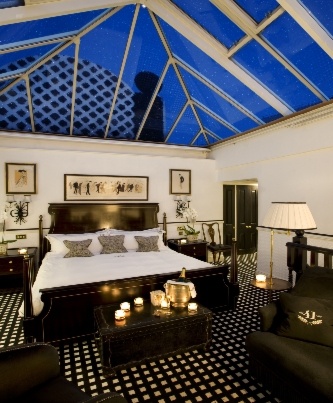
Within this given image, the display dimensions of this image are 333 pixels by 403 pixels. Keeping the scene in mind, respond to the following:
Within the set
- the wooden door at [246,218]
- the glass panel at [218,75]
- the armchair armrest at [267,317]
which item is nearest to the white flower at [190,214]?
the wooden door at [246,218]

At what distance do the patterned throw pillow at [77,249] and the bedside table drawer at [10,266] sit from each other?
36.2 inches

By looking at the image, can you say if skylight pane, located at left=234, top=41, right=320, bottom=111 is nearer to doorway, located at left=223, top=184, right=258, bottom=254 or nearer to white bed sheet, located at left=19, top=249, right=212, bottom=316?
white bed sheet, located at left=19, top=249, right=212, bottom=316

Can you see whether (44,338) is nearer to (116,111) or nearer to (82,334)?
(82,334)

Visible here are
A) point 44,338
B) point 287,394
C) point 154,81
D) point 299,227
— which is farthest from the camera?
point 154,81

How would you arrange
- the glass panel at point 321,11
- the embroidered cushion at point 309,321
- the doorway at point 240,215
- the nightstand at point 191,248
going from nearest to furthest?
the embroidered cushion at point 309,321
the glass panel at point 321,11
the nightstand at point 191,248
the doorway at point 240,215

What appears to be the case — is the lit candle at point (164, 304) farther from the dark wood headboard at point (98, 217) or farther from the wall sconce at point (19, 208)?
the wall sconce at point (19, 208)

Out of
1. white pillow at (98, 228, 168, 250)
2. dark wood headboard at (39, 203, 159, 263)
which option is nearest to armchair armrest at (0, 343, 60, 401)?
white pillow at (98, 228, 168, 250)

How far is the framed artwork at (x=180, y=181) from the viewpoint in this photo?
6.93 meters

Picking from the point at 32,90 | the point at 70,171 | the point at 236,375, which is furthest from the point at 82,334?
the point at 32,90

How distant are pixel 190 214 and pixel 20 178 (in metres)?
3.97

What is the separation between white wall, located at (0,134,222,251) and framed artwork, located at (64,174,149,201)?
12 centimetres

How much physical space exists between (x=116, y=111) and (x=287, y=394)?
5540 millimetres

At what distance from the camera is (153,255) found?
506cm

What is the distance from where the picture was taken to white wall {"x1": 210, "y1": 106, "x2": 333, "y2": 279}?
475 centimetres
